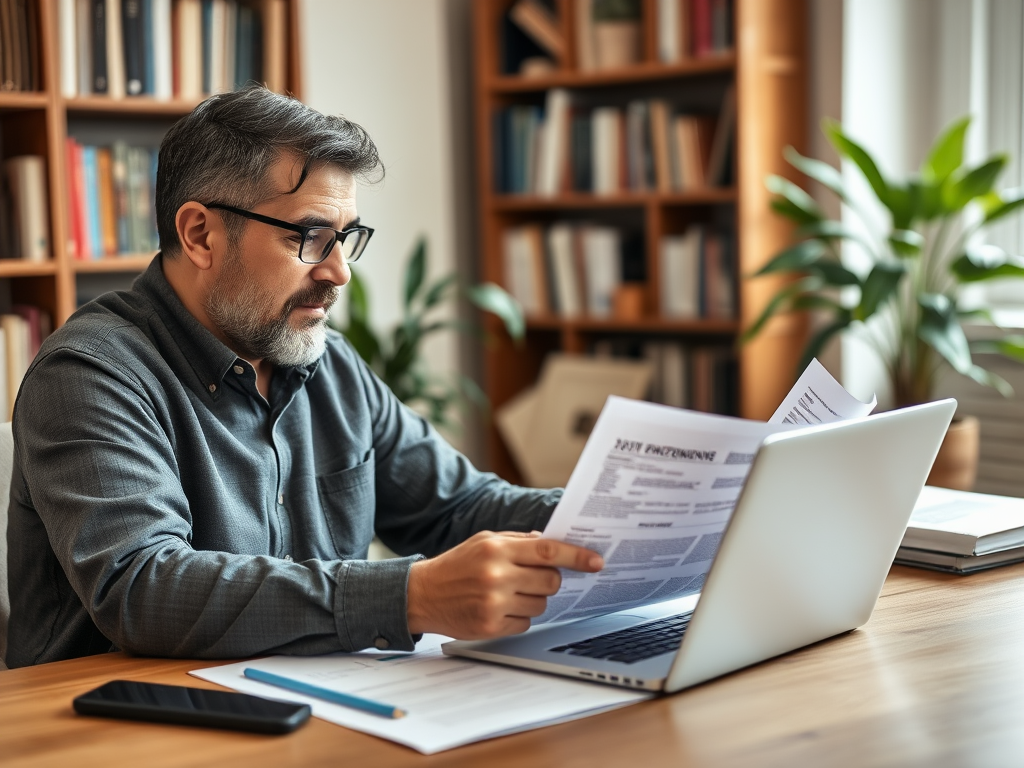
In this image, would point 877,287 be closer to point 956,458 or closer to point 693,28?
point 956,458

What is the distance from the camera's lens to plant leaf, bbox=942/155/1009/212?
2.84 metres

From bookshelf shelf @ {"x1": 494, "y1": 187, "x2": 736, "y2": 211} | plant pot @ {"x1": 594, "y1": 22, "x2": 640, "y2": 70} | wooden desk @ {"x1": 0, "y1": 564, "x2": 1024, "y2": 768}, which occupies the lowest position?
wooden desk @ {"x1": 0, "y1": 564, "x2": 1024, "y2": 768}

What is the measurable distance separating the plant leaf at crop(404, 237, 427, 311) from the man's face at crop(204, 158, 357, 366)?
1.93 metres

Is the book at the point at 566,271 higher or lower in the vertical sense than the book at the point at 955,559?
higher

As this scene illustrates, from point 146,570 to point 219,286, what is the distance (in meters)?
0.45

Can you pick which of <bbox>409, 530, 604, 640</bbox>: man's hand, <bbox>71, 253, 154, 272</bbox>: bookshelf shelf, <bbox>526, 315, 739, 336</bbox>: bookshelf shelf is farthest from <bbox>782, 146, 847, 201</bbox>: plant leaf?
<bbox>409, 530, 604, 640</bbox>: man's hand

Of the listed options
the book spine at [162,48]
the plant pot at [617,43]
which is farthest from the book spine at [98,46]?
the plant pot at [617,43]

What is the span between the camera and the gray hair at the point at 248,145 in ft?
4.70

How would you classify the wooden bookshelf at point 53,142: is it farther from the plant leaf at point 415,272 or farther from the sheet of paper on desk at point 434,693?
the sheet of paper on desk at point 434,693

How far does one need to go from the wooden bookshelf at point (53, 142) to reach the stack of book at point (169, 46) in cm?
4

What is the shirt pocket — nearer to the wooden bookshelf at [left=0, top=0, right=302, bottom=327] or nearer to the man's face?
the man's face

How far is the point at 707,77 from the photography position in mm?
3723

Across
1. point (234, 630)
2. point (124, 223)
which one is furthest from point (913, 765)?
point (124, 223)

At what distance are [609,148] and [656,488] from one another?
2.82m
